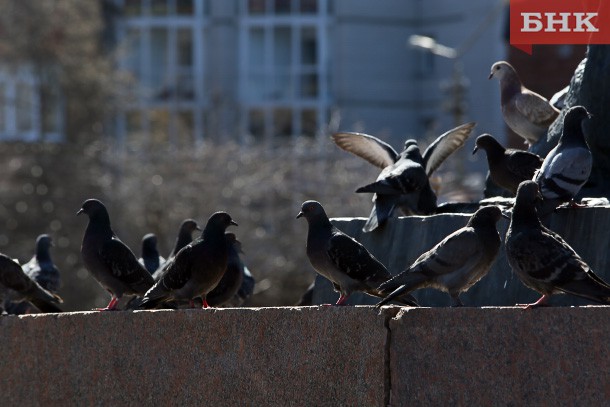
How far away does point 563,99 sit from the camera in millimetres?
11516

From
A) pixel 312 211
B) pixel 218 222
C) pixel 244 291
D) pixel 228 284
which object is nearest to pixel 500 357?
pixel 312 211

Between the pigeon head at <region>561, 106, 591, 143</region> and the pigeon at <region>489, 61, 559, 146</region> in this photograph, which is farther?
the pigeon at <region>489, 61, 559, 146</region>

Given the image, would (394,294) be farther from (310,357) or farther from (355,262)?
(355,262)

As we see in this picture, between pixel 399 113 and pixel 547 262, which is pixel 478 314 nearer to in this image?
pixel 547 262

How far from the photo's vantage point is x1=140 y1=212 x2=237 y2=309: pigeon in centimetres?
909

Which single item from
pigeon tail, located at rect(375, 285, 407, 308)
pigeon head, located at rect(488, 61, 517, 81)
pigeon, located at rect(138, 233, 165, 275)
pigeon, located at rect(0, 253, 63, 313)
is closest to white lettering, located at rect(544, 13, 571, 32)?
pigeon head, located at rect(488, 61, 517, 81)

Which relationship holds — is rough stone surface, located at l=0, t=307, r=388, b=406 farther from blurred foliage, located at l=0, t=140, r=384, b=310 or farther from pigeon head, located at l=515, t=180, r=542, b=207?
blurred foliage, located at l=0, t=140, r=384, b=310

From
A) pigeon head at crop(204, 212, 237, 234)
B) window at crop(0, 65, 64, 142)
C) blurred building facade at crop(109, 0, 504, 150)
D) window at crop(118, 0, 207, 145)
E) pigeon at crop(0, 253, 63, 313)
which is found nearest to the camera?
pigeon head at crop(204, 212, 237, 234)

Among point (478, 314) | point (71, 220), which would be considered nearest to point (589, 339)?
point (478, 314)

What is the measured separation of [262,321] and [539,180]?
1.78 metres

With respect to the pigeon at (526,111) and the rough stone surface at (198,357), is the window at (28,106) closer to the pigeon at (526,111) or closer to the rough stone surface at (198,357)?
the pigeon at (526,111)

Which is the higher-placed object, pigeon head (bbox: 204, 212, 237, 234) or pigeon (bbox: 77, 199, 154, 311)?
pigeon head (bbox: 204, 212, 237, 234)

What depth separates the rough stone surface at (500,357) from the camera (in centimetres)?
703

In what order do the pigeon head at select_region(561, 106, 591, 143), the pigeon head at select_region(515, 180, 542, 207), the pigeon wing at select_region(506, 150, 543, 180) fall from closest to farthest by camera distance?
the pigeon head at select_region(515, 180, 542, 207)
the pigeon head at select_region(561, 106, 591, 143)
the pigeon wing at select_region(506, 150, 543, 180)
